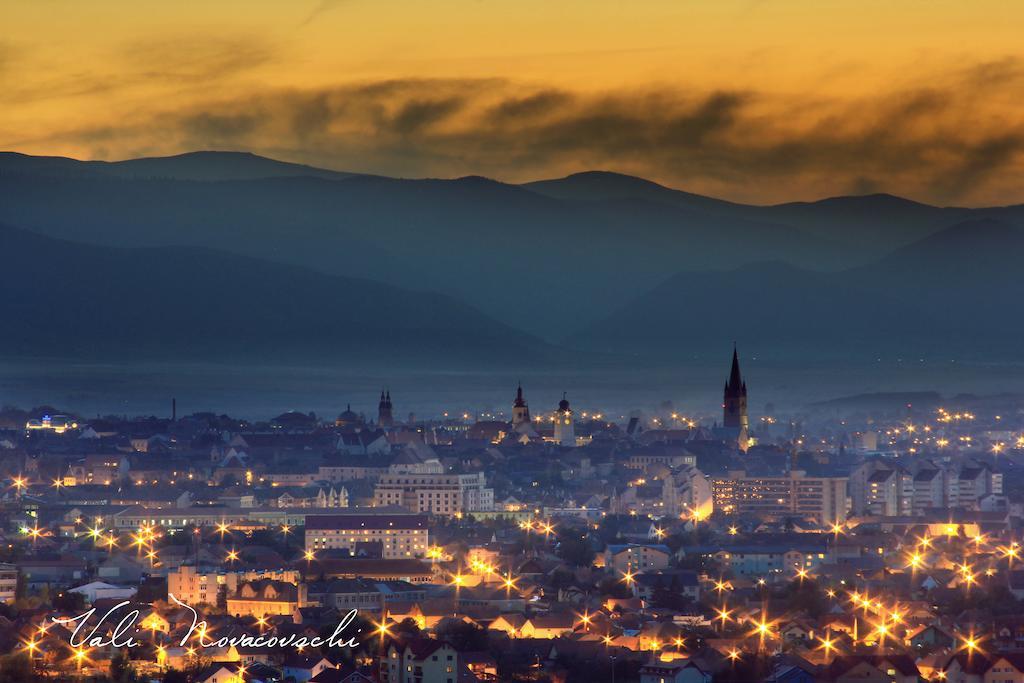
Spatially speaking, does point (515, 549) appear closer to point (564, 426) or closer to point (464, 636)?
point (464, 636)

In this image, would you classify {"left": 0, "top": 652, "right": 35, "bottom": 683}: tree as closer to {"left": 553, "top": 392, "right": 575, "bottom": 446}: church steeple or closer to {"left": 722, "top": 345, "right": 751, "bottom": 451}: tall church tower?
{"left": 553, "top": 392, "right": 575, "bottom": 446}: church steeple

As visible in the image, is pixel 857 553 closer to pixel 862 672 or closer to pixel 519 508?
pixel 519 508

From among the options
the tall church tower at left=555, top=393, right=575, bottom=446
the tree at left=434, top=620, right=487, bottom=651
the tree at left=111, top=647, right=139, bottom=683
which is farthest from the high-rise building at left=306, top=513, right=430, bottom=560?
the tall church tower at left=555, top=393, right=575, bottom=446

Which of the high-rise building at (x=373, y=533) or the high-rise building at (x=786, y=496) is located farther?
the high-rise building at (x=786, y=496)

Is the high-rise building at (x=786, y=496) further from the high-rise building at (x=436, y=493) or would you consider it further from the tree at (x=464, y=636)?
the tree at (x=464, y=636)

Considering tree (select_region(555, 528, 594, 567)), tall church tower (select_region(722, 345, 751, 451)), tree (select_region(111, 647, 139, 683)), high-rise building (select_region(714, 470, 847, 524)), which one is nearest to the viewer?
tree (select_region(111, 647, 139, 683))

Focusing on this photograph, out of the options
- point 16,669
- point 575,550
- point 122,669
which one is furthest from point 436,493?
point 16,669

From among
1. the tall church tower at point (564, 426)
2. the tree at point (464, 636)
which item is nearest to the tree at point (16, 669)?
the tree at point (464, 636)

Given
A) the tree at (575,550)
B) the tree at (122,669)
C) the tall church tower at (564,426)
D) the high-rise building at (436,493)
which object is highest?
the tall church tower at (564,426)

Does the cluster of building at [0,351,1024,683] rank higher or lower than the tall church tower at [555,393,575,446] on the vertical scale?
lower
